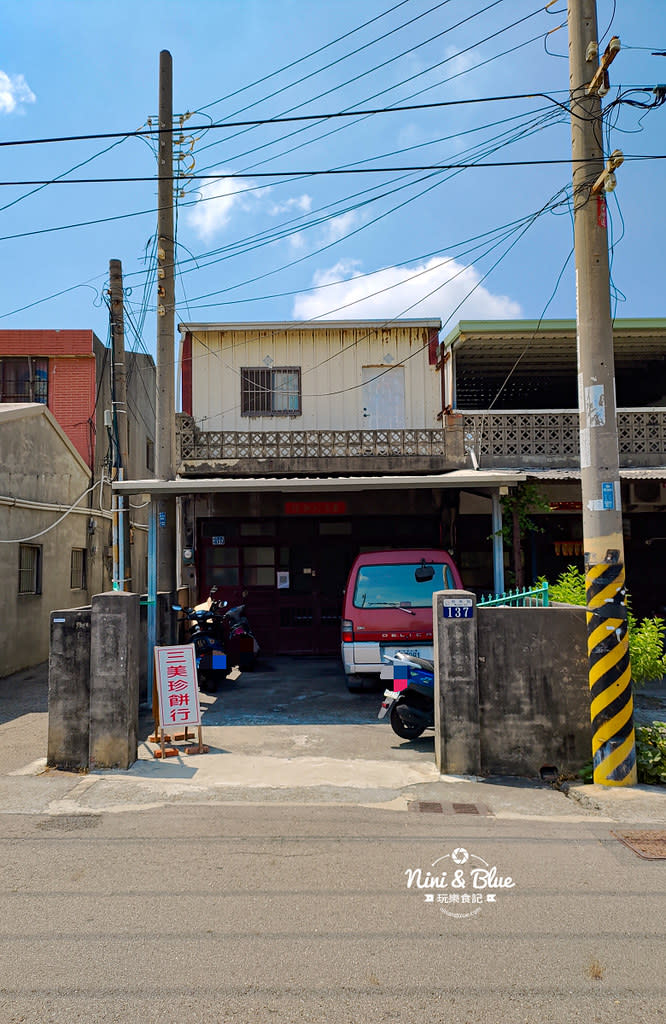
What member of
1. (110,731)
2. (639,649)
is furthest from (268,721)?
(639,649)

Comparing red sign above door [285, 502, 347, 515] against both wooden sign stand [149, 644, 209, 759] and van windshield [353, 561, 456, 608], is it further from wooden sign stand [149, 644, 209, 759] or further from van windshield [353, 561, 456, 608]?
wooden sign stand [149, 644, 209, 759]

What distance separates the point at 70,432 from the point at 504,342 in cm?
1148

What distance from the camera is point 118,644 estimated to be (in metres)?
7.08

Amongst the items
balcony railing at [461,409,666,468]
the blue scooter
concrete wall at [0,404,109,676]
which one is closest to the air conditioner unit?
balcony railing at [461,409,666,468]

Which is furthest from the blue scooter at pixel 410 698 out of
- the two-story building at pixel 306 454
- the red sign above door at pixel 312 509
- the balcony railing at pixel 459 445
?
the red sign above door at pixel 312 509

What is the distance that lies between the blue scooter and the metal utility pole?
203 inches

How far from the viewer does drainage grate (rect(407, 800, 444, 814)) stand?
19.3ft

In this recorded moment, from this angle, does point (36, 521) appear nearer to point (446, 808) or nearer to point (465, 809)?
point (446, 808)

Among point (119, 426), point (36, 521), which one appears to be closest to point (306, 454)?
point (119, 426)

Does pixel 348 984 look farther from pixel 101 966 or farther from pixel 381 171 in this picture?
pixel 381 171

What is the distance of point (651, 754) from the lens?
673cm

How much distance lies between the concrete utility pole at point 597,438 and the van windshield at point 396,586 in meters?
3.43

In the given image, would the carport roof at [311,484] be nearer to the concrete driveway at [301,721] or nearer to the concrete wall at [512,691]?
the concrete driveway at [301,721]

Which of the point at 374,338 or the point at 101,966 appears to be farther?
the point at 374,338
